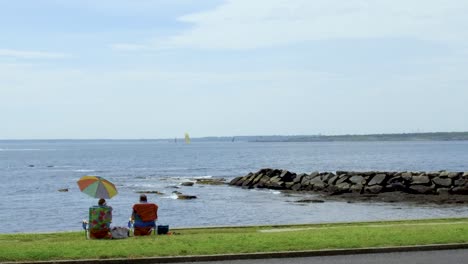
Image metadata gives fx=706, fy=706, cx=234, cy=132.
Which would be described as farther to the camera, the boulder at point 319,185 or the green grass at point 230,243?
the boulder at point 319,185

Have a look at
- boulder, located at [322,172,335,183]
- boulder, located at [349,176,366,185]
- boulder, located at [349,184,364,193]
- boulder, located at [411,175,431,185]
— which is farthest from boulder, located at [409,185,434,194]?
boulder, located at [322,172,335,183]

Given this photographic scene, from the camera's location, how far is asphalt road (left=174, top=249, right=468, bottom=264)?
14.1 meters

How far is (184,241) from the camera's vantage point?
16297 mm

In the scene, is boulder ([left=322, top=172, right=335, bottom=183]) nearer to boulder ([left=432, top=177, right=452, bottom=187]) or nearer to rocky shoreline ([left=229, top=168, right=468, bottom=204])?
rocky shoreline ([left=229, top=168, right=468, bottom=204])

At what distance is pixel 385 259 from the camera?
570 inches

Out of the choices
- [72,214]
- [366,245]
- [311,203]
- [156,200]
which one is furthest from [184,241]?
[156,200]

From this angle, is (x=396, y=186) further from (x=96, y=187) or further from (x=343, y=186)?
(x=96, y=187)

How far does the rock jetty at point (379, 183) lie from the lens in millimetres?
44188

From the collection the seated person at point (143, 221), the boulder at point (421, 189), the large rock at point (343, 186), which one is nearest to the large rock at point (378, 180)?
the large rock at point (343, 186)

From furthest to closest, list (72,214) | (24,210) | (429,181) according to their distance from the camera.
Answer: (429,181)
(24,210)
(72,214)

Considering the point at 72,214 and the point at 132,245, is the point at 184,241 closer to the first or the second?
the point at 132,245

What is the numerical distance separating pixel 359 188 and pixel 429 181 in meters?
4.70

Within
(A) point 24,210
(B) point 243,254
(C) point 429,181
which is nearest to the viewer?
(B) point 243,254

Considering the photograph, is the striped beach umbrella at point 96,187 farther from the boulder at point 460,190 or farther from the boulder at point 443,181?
the boulder at point 443,181
